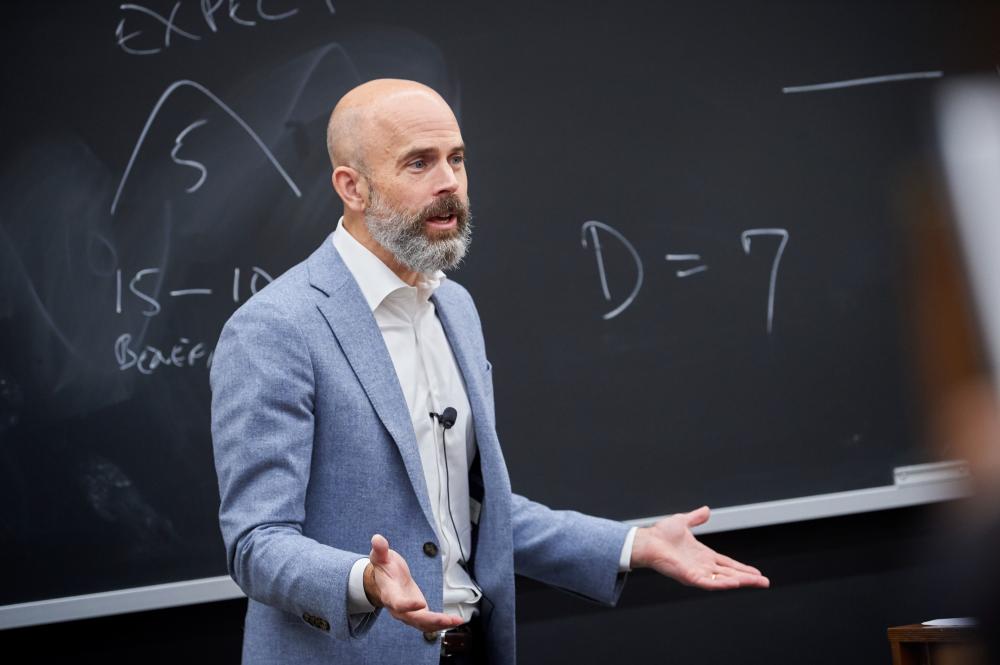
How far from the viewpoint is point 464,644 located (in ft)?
6.09

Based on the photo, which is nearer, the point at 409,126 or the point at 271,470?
the point at 271,470

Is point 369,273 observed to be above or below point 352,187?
below

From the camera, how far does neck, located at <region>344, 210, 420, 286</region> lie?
6.28 feet

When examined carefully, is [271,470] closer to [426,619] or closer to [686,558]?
[426,619]

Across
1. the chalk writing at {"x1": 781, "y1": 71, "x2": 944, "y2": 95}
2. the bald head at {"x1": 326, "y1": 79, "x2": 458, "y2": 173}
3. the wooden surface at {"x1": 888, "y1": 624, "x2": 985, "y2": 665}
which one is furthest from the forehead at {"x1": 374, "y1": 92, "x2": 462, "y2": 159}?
the chalk writing at {"x1": 781, "y1": 71, "x2": 944, "y2": 95}

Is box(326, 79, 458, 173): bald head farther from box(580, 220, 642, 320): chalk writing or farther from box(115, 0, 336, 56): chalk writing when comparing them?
box(580, 220, 642, 320): chalk writing

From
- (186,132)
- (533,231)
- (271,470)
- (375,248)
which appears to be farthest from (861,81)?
(271,470)

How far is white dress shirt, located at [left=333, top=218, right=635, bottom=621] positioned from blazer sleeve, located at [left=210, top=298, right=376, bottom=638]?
0.66ft

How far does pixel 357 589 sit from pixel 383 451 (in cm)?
28

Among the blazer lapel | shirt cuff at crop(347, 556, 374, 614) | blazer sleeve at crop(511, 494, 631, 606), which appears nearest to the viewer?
→ shirt cuff at crop(347, 556, 374, 614)

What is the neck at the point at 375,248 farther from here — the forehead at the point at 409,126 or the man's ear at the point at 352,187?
the forehead at the point at 409,126

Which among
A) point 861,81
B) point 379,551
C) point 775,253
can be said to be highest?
point 861,81

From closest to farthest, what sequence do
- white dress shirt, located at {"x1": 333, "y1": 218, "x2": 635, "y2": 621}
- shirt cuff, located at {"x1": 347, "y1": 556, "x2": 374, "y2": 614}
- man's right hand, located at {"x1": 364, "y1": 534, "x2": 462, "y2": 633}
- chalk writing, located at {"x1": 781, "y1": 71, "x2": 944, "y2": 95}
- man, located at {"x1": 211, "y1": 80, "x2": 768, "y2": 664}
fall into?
man's right hand, located at {"x1": 364, "y1": 534, "x2": 462, "y2": 633} < shirt cuff, located at {"x1": 347, "y1": 556, "x2": 374, "y2": 614} < man, located at {"x1": 211, "y1": 80, "x2": 768, "y2": 664} < white dress shirt, located at {"x1": 333, "y1": 218, "x2": 635, "y2": 621} < chalk writing, located at {"x1": 781, "y1": 71, "x2": 944, "y2": 95}

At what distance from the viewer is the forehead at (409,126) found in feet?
6.18
